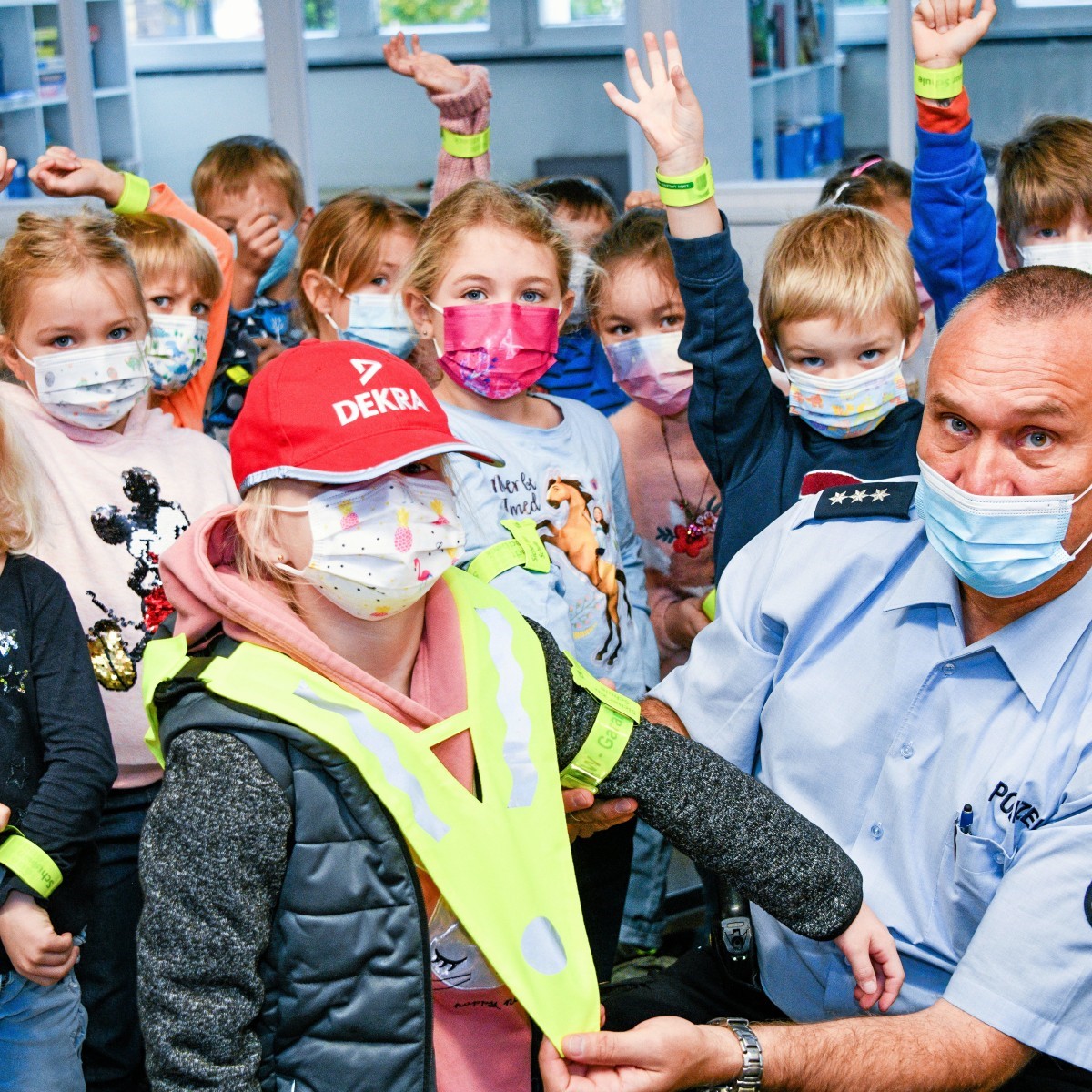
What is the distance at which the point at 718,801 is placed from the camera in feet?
6.01

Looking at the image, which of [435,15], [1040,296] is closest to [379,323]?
[1040,296]

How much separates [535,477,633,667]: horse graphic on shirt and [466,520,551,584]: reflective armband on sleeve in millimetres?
218

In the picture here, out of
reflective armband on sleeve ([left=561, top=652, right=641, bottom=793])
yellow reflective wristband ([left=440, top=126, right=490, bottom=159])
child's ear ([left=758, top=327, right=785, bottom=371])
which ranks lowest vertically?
reflective armband on sleeve ([left=561, top=652, right=641, bottom=793])

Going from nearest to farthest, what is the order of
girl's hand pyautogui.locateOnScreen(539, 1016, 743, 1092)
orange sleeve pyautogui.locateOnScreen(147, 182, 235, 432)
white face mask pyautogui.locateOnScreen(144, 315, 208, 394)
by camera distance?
girl's hand pyautogui.locateOnScreen(539, 1016, 743, 1092) → white face mask pyautogui.locateOnScreen(144, 315, 208, 394) → orange sleeve pyautogui.locateOnScreen(147, 182, 235, 432)

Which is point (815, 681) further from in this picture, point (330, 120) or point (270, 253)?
point (330, 120)

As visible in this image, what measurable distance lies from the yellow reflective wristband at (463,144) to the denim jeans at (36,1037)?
2.26m

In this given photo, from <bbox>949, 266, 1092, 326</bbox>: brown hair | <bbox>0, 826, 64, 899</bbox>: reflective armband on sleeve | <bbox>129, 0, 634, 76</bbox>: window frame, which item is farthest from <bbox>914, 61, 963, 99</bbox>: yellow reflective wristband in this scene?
<bbox>129, 0, 634, 76</bbox>: window frame

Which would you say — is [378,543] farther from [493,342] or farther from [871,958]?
[493,342]

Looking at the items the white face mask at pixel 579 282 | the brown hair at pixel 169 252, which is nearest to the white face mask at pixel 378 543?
the white face mask at pixel 579 282

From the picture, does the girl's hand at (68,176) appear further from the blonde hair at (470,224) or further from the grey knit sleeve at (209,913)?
the grey knit sleeve at (209,913)

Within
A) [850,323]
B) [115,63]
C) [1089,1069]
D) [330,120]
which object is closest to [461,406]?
[850,323]

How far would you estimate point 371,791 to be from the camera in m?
1.56

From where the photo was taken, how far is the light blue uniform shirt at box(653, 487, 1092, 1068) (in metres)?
1.82

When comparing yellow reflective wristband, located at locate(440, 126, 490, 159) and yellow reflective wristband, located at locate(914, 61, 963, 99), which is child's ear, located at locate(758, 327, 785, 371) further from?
yellow reflective wristband, located at locate(440, 126, 490, 159)
